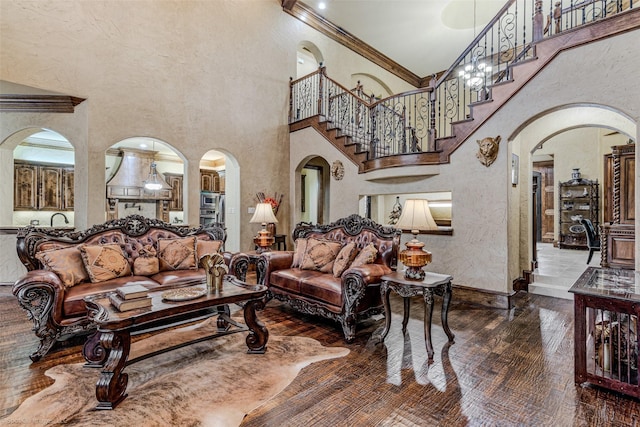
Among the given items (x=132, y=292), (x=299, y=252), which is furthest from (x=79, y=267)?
(x=299, y=252)

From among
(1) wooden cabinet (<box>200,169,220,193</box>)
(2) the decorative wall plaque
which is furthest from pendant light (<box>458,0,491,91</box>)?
(1) wooden cabinet (<box>200,169,220,193</box>)

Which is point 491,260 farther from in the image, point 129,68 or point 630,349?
point 129,68

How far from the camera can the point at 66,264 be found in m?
3.25

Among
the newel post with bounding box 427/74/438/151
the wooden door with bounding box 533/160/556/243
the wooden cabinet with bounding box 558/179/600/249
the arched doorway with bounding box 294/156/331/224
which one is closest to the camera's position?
the newel post with bounding box 427/74/438/151

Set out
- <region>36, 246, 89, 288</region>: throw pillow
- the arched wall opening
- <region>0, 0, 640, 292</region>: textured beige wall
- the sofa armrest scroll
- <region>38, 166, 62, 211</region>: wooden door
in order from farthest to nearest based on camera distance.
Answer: the arched wall opening, <region>38, 166, 62, 211</region>: wooden door, <region>0, 0, 640, 292</region>: textured beige wall, <region>36, 246, 89, 288</region>: throw pillow, the sofa armrest scroll

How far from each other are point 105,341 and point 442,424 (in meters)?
2.24

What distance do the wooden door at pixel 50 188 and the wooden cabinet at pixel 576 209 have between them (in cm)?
1329

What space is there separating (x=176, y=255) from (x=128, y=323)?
1986 mm

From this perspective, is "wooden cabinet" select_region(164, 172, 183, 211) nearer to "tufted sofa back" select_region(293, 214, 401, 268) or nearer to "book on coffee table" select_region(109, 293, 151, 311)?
"tufted sofa back" select_region(293, 214, 401, 268)

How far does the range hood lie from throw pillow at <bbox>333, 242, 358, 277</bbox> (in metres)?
6.01

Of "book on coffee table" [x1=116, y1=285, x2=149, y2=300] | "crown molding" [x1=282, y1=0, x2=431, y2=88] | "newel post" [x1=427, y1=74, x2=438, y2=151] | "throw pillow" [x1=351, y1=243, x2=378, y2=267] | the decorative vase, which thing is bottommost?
"book on coffee table" [x1=116, y1=285, x2=149, y2=300]

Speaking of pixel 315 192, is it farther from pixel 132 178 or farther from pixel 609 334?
pixel 609 334

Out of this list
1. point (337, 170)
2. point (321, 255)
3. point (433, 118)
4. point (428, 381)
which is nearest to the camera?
point (428, 381)

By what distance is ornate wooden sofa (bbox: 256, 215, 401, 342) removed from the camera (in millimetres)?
3176
